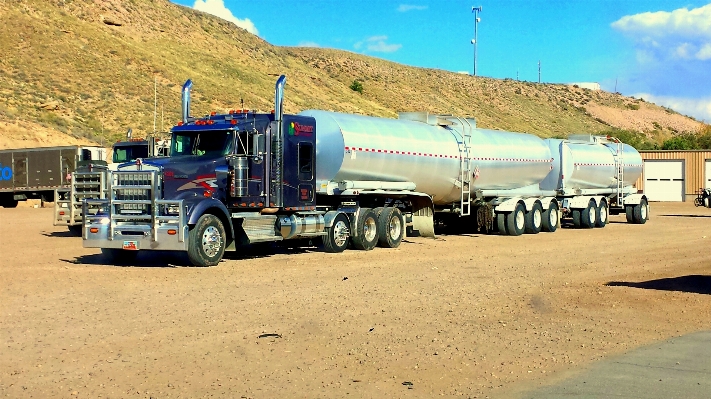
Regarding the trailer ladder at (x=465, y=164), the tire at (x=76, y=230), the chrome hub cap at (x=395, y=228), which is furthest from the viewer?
the trailer ladder at (x=465, y=164)

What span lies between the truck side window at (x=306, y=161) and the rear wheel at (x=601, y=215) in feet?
58.7

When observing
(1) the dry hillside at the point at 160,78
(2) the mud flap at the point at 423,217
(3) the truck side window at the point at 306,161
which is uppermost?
(1) the dry hillside at the point at 160,78

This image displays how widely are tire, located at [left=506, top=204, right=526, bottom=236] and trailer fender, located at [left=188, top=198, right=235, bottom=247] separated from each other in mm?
13414

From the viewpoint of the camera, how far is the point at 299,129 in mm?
21219

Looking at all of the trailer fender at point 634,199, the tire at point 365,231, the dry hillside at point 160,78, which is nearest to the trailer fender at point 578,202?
the trailer fender at point 634,199

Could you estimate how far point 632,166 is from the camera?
40406 mm

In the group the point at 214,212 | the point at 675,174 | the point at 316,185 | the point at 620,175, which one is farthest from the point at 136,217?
the point at 675,174

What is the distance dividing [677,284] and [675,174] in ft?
163

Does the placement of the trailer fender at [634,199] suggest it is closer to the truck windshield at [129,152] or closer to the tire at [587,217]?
the tire at [587,217]

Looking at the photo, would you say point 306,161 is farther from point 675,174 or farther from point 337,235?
point 675,174

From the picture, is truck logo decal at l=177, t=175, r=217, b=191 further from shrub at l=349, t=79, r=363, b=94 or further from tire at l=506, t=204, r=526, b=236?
shrub at l=349, t=79, r=363, b=94

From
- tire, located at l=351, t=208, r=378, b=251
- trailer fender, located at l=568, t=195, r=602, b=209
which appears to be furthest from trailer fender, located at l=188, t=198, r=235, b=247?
trailer fender, located at l=568, t=195, r=602, b=209

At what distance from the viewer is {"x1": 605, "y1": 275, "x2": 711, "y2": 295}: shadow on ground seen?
52.0ft

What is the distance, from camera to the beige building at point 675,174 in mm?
62594
